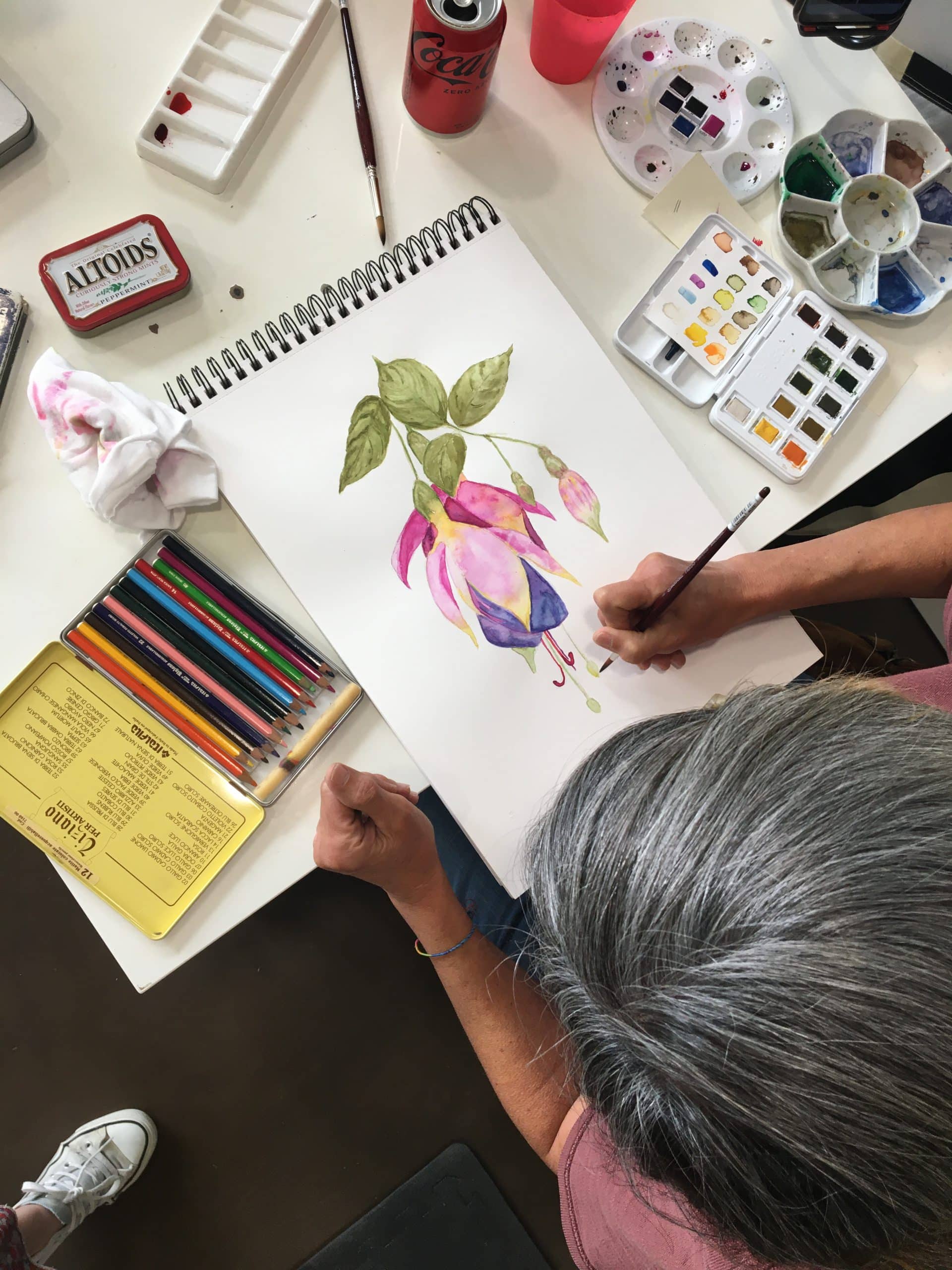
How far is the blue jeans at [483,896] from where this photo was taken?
80cm

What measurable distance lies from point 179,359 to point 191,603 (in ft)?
0.71

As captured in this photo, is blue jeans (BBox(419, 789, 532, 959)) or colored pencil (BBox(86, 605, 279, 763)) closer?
colored pencil (BBox(86, 605, 279, 763))

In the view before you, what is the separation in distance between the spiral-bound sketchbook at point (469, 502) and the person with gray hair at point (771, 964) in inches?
5.3

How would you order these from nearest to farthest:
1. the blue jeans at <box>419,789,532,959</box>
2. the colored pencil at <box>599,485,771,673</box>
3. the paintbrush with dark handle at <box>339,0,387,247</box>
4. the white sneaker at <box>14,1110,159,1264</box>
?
the colored pencil at <box>599,485,771,673</box> → the paintbrush with dark handle at <box>339,0,387,247</box> → the blue jeans at <box>419,789,532,959</box> → the white sneaker at <box>14,1110,159,1264</box>

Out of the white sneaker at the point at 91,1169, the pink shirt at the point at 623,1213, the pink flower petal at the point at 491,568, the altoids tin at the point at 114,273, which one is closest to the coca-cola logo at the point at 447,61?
the altoids tin at the point at 114,273

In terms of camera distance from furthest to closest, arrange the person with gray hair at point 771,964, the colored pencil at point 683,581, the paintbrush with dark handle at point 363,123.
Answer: the paintbrush with dark handle at point 363,123 < the colored pencil at point 683,581 < the person with gray hair at point 771,964

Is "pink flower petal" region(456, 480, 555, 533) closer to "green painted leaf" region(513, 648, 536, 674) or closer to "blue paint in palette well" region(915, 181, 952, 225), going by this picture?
"green painted leaf" region(513, 648, 536, 674)

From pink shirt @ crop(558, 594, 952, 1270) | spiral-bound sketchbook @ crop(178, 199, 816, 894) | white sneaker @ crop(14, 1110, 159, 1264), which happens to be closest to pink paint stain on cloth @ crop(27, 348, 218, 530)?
spiral-bound sketchbook @ crop(178, 199, 816, 894)

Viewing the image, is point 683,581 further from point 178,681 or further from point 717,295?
point 178,681

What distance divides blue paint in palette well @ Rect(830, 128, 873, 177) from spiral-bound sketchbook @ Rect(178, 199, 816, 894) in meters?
0.31

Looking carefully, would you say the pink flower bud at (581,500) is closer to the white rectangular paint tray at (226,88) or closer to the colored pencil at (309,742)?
the colored pencil at (309,742)

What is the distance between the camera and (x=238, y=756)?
0.64 metres

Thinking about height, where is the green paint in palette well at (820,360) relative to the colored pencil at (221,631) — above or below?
below

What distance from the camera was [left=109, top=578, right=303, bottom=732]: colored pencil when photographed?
0.64m
